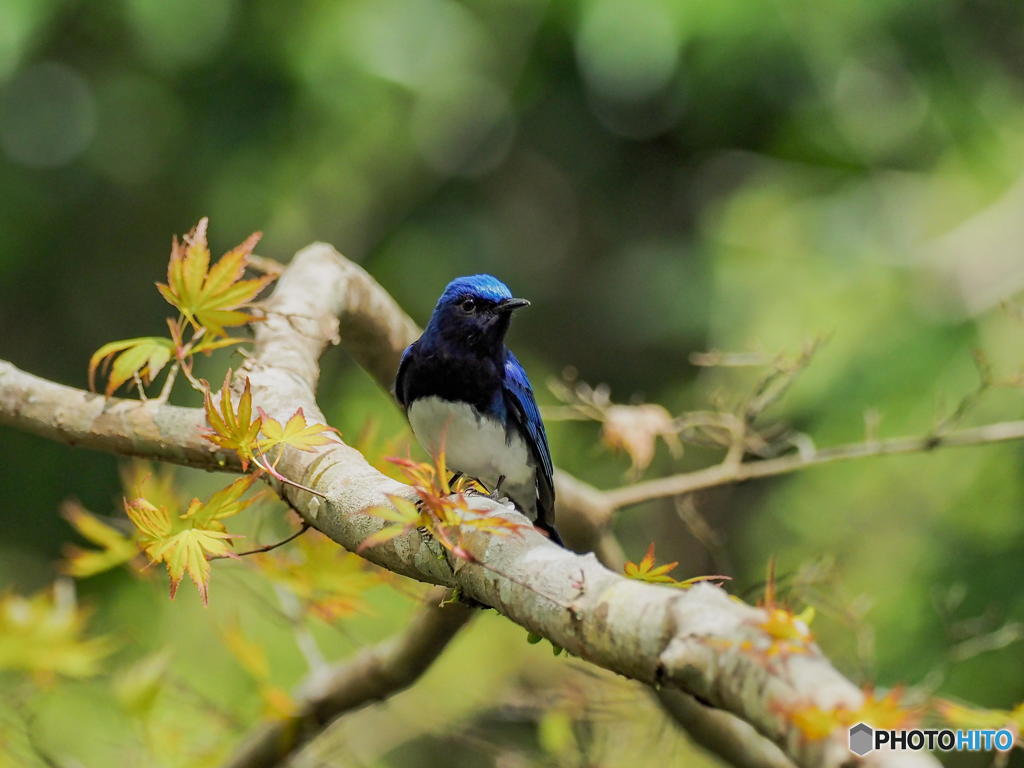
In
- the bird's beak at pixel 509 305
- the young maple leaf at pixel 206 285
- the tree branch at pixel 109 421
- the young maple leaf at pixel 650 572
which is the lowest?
the young maple leaf at pixel 650 572

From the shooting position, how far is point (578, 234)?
805cm

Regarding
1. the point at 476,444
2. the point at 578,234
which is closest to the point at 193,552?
the point at 476,444

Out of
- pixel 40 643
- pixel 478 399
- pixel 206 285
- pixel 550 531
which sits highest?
pixel 206 285

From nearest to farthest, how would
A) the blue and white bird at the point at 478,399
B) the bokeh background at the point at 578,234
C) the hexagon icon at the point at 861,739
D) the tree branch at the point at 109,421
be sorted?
the hexagon icon at the point at 861,739, the tree branch at the point at 109,421, the blue and white bird at the point at 478,399, the bokeh background at the point at 578,234

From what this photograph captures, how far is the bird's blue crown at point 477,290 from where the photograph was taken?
2.87 meters

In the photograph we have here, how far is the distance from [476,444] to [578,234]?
5.40m

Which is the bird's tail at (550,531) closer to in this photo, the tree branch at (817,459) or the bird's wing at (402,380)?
the tree branch at (817,459)

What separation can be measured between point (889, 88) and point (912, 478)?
2.48 meters

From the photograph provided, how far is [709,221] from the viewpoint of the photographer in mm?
6773

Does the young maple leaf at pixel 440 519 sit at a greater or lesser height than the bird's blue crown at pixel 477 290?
lesser

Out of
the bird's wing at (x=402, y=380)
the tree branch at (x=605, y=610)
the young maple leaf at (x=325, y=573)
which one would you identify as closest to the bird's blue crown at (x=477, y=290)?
the bird's wing at (x=402, y=380)

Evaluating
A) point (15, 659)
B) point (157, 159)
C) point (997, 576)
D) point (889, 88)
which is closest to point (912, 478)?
point (997, 576)

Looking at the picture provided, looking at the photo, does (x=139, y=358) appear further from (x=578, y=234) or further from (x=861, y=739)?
(x=578, y=234)

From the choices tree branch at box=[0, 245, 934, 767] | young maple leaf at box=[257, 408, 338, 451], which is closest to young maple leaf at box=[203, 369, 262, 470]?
young maple leaf at box=[257, 408, 338, 451]
